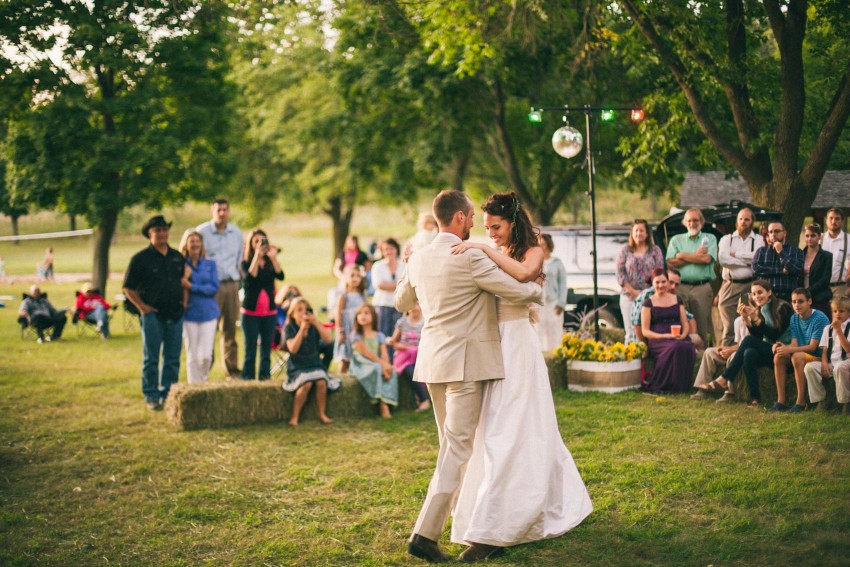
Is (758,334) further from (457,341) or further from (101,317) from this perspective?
(101,317)

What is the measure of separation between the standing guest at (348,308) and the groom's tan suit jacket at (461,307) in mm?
4887

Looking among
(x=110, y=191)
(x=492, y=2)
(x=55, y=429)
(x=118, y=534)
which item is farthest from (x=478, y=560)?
(x=110, y=191)

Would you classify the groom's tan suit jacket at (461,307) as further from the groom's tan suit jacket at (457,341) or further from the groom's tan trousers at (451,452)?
the groom's tan trousers at (451,452)

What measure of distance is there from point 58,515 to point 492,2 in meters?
11.3

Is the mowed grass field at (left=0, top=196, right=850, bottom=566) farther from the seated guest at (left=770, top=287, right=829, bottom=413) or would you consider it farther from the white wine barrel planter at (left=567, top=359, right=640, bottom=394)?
the seated guest at (left=770, top=287, right=829, bottom=413)

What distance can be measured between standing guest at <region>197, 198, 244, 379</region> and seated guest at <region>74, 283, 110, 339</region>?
7.74 metres

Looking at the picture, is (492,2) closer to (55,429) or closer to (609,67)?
(609,67)

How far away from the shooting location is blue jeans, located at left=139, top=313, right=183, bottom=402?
955 centimetres

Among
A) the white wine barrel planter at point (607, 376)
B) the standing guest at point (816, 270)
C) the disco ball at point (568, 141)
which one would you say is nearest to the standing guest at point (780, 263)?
the standing guest at point (816, 270)

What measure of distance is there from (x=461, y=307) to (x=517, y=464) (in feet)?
3.21

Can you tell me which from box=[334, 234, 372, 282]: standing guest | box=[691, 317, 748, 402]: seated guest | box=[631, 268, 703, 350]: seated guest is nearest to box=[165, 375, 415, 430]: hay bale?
box=[631, 268, 703, 350]: seated guest

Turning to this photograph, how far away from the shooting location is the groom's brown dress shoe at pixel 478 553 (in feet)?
16.3

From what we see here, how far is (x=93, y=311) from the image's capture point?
18.0m

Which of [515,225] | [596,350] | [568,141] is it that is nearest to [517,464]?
[515,225]
